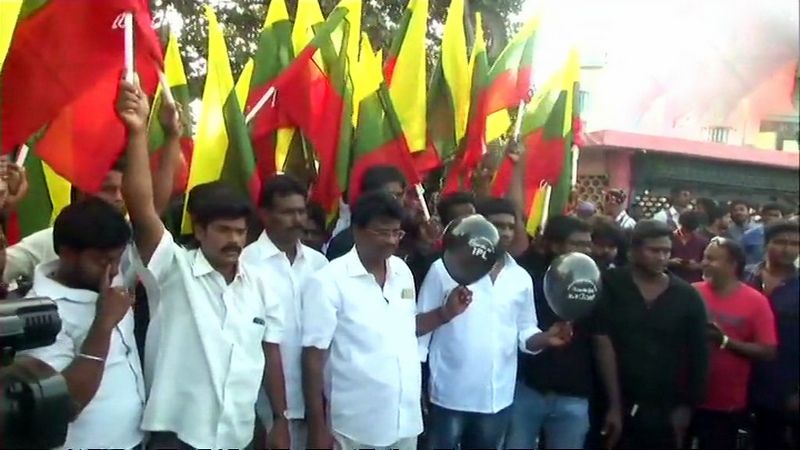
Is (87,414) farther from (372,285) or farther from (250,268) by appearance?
(372,285)

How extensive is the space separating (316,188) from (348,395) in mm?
1848

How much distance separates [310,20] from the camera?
20.4ft

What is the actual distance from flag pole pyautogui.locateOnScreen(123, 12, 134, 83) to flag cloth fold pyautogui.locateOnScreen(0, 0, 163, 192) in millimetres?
48

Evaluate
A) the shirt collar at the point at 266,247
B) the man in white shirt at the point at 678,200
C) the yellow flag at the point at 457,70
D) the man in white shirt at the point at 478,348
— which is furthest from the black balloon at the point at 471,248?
the yellow flag at the point at 457,70

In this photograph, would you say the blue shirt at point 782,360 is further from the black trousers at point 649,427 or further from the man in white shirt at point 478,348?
the man in white shirt at point 478,348

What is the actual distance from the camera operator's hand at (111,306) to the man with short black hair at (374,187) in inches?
64.2

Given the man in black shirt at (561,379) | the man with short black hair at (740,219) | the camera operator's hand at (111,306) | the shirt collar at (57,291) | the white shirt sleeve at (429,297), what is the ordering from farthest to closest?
1. the man with short black hair at (740,219)
2. the white shirt sleeve at (429,297)
3. the man in black shirt at (561,379)
4. the shirt collar at (57,291)
5. the camera operator's hand at (111,306)

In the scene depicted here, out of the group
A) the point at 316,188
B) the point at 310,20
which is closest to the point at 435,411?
the point at 316,188

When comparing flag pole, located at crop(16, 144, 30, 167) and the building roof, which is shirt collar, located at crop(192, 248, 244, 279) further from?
the building roof

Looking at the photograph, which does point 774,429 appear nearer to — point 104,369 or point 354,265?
point 354,265

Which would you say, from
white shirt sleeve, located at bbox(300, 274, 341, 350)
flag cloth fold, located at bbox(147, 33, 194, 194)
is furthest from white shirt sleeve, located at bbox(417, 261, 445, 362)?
flag cloth fold, located at bbox(147, 33, 194, 194)

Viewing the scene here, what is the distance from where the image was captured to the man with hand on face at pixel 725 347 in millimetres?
4133

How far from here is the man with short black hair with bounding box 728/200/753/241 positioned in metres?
5.21

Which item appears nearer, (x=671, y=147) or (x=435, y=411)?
(x=435, y=411)
